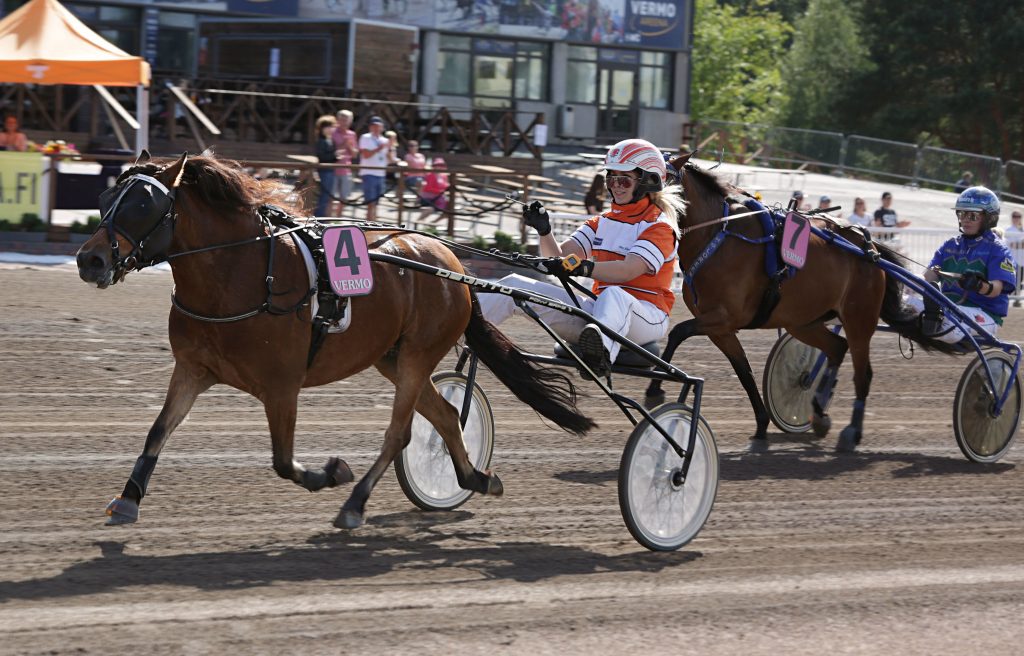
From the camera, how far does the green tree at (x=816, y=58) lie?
46.4 metres

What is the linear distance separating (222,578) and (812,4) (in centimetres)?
4809

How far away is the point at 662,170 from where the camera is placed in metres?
6.68

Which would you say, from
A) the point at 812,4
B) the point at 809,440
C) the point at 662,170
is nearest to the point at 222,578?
the point at 662,170

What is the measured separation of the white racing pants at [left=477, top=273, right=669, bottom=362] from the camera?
20.2 ft

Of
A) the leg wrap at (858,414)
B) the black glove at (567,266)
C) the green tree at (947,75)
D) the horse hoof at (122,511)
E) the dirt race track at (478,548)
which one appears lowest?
the dirt race track at (478,548)

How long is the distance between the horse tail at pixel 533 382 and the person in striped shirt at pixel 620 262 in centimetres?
15

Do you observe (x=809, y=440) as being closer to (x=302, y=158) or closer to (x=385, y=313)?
(x=385, y=313)

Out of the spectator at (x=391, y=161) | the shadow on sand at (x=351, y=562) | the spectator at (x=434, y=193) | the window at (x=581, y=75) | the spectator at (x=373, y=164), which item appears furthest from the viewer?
the window at (x=581, y=75)

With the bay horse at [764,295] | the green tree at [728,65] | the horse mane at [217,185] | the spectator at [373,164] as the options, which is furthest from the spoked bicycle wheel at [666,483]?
the green tree at [728,65]

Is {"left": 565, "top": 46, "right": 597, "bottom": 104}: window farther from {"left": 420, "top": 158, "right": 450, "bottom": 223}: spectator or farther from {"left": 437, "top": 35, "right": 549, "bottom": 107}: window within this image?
{"left": 420, "top": 158, "right": 450, "bottom": 223}: spectator

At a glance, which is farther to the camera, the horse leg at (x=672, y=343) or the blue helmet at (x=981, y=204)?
the blue helmet at (x=981, y=204)

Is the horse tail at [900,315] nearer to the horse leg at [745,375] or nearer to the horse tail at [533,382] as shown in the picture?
the horse leg at [745,375]

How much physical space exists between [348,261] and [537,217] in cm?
89

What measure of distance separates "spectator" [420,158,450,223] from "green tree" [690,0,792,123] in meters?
31.3
